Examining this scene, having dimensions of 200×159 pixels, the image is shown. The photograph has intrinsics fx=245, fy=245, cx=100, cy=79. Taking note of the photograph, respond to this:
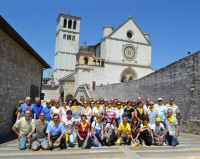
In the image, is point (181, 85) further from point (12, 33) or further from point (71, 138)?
point (12, 33)

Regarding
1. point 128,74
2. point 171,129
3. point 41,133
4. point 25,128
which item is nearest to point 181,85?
point 171,129

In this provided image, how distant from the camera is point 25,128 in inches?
295

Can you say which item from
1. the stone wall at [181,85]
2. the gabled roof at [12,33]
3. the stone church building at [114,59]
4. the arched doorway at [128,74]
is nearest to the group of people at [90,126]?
the gabled roof at [12,33]

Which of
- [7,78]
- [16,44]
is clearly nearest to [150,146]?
[7,78]

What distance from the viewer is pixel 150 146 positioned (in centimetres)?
844

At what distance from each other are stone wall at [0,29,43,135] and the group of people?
1698 millimetres

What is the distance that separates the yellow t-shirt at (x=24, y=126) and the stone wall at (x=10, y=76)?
2480mm

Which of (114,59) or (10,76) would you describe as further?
(114,59)

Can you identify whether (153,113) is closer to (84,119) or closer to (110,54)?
(84,119)

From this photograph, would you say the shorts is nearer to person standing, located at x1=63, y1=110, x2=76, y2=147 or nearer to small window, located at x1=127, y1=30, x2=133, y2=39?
person standing, located at x1=63, y1=110, x2=76, y2=147

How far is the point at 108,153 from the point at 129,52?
40.1 metres

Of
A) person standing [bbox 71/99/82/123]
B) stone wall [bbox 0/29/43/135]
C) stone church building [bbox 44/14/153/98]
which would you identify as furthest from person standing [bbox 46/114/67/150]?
stone church building [bbox 44/14/153/98]

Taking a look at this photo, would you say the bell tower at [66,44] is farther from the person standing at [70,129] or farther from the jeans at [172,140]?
the jeans at [172,140]

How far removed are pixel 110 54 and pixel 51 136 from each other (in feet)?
123
